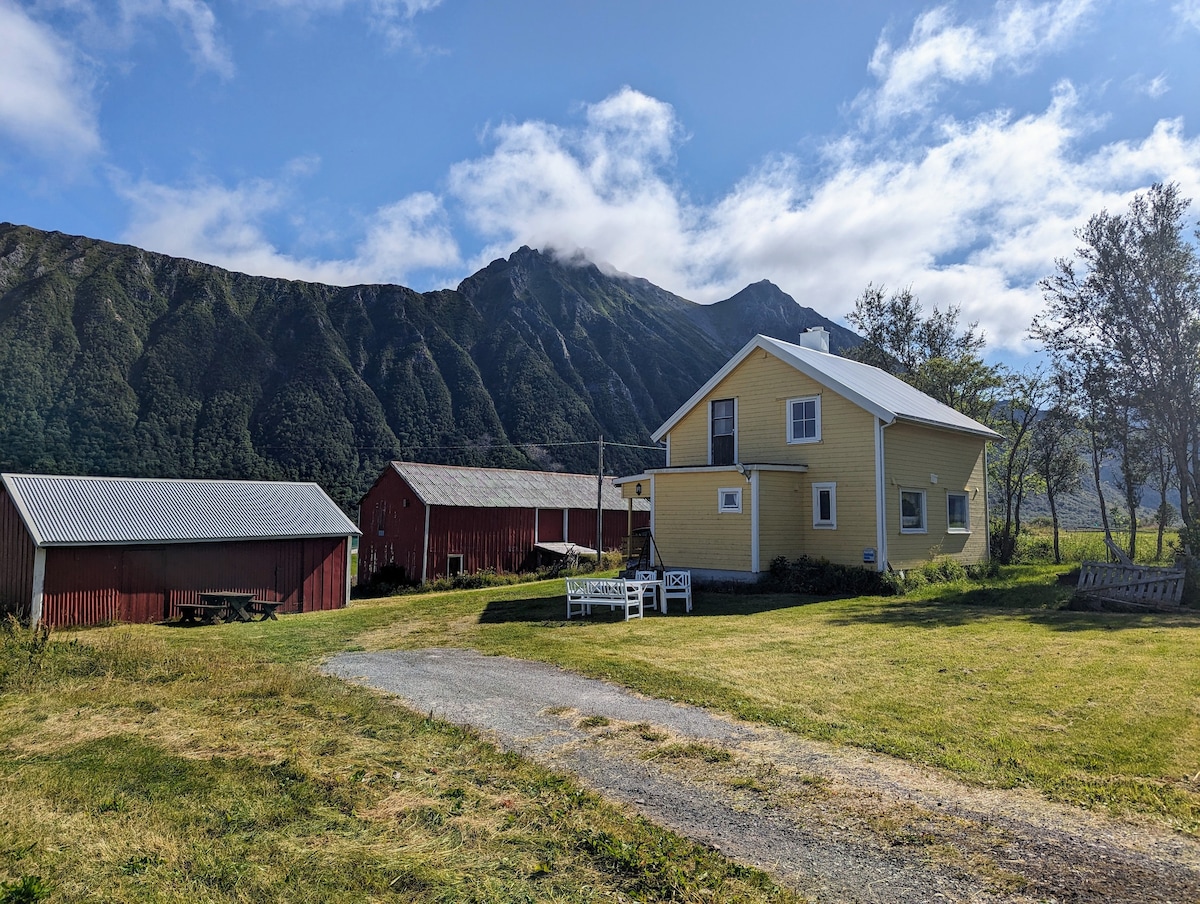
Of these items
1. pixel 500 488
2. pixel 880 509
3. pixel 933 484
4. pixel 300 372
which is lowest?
pixel 880 509

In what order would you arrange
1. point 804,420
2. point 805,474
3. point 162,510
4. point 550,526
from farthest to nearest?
point 550,526 < point 162,510 < point 804,420 < point 805,474

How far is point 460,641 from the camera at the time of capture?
535 inches

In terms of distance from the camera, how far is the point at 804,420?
21.6 m

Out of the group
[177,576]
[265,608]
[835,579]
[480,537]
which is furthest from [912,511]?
[177,576]

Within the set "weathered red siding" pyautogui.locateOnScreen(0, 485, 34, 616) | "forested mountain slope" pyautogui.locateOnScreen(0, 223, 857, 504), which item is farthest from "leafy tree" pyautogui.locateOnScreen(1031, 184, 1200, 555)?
"forested mountain slope" pyautogui.locateOnScreen(0, 223, 857, 504)

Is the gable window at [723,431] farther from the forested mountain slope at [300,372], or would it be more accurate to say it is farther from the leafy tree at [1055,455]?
the forested mountain slope at [300,372]

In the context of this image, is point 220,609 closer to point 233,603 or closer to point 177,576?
point 233,603

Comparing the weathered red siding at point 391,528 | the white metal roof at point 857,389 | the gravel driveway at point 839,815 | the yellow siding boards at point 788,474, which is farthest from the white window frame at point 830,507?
the weathered red siding at point 391,528

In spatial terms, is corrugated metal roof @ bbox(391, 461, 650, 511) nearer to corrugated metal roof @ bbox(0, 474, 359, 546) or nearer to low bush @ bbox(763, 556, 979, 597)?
corrugated metal roof @ bbox(0, 474, 359, 546)

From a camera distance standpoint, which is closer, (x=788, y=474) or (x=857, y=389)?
(x=857, y=389)

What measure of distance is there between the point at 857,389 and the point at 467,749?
17.2m

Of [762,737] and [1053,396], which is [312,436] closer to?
[1053,396]

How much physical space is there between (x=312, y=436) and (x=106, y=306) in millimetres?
37305

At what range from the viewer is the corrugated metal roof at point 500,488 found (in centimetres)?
3325
